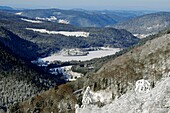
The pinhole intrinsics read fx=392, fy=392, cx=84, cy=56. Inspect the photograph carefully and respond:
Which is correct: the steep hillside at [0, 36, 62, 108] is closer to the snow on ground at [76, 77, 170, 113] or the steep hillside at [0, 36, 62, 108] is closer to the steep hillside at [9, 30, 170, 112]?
the steep hillside at [9, 30, 170, 112]

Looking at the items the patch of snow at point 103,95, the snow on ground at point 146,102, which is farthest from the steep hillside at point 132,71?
the snow on ground at point 146,102

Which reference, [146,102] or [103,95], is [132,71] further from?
[146,102]

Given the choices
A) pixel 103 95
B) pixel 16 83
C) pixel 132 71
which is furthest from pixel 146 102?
pixel 16 83

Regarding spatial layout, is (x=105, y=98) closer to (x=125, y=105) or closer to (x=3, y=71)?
(x=125, y=105)

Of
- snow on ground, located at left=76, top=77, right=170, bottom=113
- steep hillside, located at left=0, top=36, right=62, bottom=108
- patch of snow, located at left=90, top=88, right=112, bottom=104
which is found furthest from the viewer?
steep hillside, located at left=0, top=36, right=62, bottom=108

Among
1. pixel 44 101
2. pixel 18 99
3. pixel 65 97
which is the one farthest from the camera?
pixel 18 99

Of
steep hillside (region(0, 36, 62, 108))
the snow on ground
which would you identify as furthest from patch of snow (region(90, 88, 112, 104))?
steep hillside (region(0, 36, 62, 108))

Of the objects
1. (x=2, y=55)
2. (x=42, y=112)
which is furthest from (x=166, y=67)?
(x=2, y=55)

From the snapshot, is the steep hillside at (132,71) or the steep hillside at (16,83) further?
the steep hillside at (16,83)

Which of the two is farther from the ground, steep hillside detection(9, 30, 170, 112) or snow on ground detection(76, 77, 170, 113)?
snow on ground detection(76, 77, 170, 113)

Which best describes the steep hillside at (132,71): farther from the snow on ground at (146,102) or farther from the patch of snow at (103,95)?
the snow on ground at (146,102)

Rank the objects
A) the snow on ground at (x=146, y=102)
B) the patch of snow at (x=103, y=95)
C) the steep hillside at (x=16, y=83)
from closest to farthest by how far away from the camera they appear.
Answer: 1. the snow on ground at (x=146, y=102)
2. the patch of snow at (x=103, y=95)
3. the steep hillside at (x=16, y=83)
